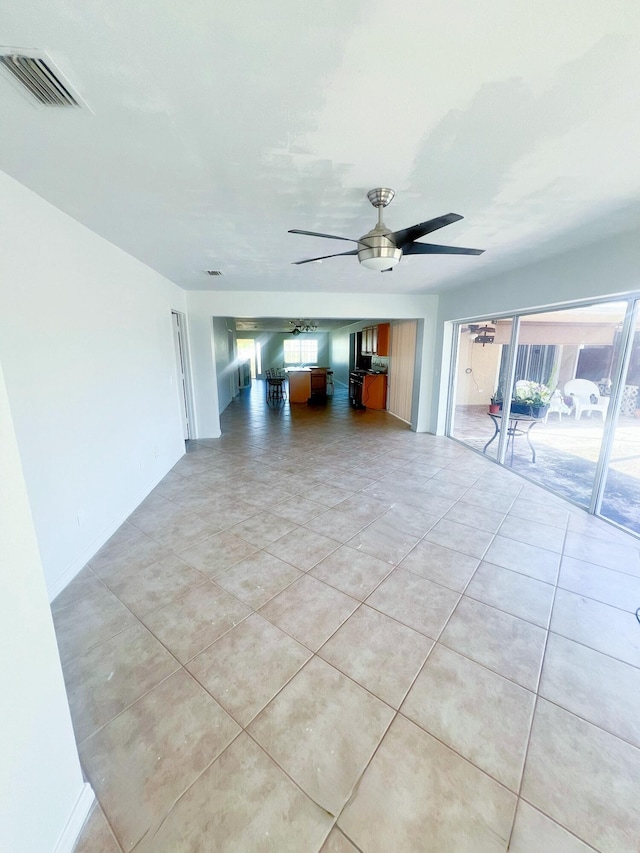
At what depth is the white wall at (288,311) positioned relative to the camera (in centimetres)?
534

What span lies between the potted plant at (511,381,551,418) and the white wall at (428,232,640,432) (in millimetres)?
945

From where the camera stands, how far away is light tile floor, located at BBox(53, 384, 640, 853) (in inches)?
44.2

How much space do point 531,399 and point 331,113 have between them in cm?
399

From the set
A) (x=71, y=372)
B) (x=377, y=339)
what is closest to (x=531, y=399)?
(x=377, y=339)

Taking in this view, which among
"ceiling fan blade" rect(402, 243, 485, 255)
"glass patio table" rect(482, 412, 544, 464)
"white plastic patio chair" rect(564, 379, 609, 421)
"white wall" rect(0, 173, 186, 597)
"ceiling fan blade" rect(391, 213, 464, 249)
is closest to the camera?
"ceiling fan blade" rect(391, 213, 464, 249)

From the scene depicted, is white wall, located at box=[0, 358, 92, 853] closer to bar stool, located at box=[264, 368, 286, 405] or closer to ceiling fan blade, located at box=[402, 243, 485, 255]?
ceiling fan blade, located at box=[402, 243, 485, 255]

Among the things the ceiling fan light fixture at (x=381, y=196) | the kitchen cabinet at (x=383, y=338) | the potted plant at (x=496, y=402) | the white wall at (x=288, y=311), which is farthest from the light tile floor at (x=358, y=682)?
the kitchen cabinet at (x=383, y=338)

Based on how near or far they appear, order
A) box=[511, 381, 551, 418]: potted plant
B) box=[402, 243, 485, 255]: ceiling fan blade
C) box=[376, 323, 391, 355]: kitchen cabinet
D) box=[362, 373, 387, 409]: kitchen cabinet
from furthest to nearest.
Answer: box=[362, 373, 387, 409]: kitchen cabinet
box=[376, 323, 391, 355]: kitchen cabinet
box=[511, 381, 551, 418]: potted plant
box=[402, 243, 485, 255]: ceiling fan blade

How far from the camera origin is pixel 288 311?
547cm

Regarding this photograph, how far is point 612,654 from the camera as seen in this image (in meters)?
1.74

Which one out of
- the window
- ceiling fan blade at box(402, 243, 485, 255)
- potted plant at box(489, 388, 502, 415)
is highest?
ceiling fan blade at box(402, 243, 485, 255)

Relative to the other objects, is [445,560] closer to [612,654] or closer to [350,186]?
[612,654]

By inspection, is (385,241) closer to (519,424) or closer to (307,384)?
(519,424)

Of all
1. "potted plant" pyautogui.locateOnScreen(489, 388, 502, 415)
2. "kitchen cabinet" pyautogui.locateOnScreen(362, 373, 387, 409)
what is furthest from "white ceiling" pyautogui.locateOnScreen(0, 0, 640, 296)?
"kitchen cabinet" pyautogui.locateOnScreen(362, 373, 387, 409)
